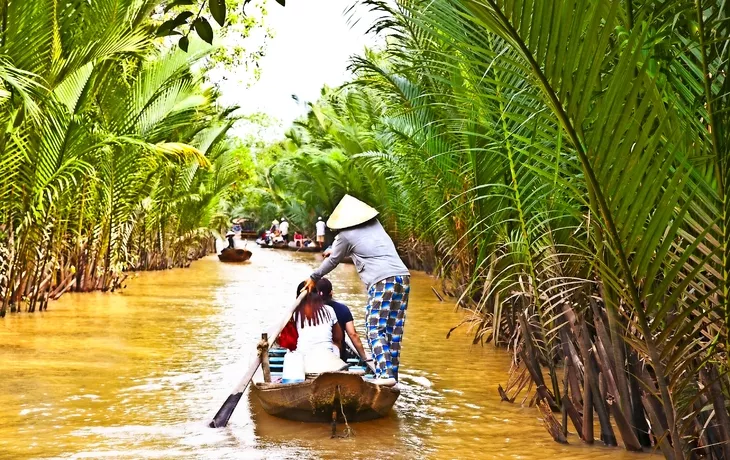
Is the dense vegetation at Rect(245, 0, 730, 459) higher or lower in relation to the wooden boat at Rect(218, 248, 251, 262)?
lower

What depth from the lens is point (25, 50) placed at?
388 inches

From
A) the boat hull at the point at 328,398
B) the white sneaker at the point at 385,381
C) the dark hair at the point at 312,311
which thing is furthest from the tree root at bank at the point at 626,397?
the dark hair at the point at 312,311

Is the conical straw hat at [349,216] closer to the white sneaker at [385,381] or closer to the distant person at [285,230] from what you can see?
the white sneaker at [385,381]

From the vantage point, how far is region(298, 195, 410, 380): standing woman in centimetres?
694

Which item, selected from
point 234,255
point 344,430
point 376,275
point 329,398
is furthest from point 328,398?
point 234,255

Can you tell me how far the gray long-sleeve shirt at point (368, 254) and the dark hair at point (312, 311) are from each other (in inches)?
6.8

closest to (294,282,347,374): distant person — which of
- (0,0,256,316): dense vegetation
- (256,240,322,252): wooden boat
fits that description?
(0,0,256,316): dense vegetation

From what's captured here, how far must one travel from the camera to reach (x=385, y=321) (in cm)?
697

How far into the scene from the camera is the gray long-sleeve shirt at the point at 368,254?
700 centimetres

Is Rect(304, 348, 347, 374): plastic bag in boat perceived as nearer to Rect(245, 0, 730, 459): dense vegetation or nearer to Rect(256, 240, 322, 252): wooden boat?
Rect(245, 0, 730, 459): dense vegetation

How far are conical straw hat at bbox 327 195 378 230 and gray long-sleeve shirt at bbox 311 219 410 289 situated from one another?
0.23 ft

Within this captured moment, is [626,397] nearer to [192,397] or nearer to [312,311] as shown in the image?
[312,311]

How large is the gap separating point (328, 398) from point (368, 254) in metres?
1.20

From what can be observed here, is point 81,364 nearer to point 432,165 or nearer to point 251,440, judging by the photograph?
point 251,440
